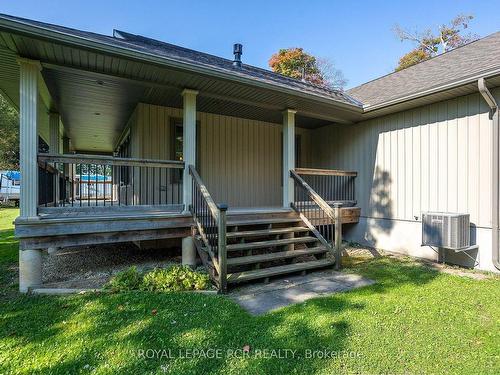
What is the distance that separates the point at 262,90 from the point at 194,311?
3.92 m

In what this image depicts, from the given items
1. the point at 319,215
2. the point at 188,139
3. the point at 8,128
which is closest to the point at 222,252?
the point at 188,139

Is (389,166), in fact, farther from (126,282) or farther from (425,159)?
(126,282)

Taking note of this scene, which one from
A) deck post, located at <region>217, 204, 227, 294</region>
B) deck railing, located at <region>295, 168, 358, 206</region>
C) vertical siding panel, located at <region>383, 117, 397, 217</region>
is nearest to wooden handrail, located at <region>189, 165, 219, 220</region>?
deck post, located at <region>217, 204, 227, 294</region>

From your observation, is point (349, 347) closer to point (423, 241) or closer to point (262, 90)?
point (423, 241)

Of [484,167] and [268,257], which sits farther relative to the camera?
[484,167]

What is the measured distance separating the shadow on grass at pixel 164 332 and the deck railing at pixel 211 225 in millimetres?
441

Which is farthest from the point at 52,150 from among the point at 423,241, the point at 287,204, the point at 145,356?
the point at 423,241

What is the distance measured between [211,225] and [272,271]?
1.16 meters

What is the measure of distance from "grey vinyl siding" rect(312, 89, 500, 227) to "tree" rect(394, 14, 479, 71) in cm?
1611

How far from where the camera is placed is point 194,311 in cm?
330

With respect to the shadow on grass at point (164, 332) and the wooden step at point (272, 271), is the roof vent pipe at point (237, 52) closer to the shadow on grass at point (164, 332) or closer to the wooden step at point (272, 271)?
the wooden step at point (272, 271)

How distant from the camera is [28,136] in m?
4.01

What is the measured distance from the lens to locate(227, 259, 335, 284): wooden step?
4173 mm

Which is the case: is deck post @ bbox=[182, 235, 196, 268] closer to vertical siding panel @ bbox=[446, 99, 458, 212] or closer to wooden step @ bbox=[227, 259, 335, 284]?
wooden step @ bbox=[227, 259, 335, 284]
